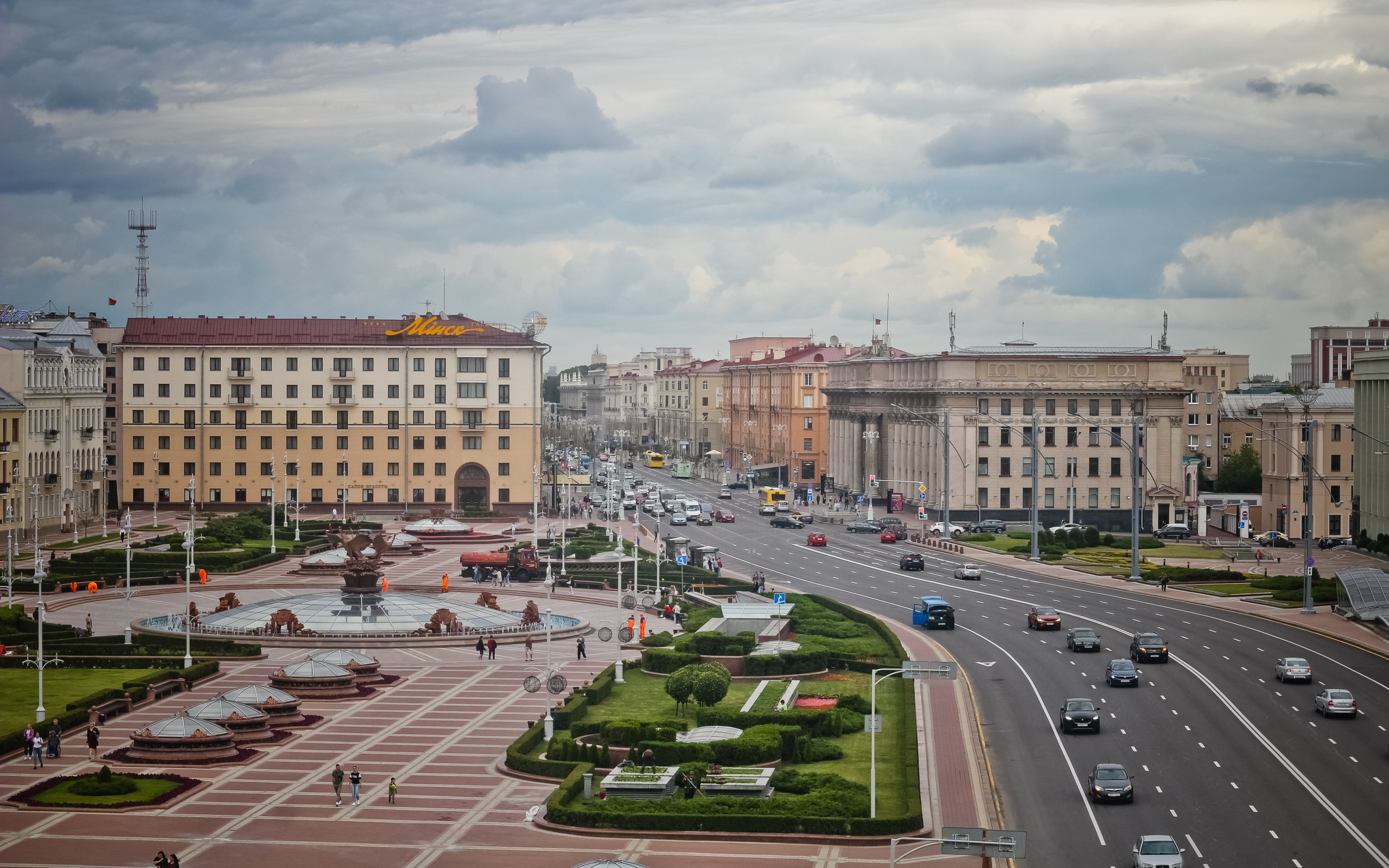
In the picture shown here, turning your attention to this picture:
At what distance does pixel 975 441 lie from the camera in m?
138

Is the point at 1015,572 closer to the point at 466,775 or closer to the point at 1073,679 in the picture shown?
the point at 1073,679

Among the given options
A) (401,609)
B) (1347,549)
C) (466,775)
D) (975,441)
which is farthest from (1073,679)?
(975,441)

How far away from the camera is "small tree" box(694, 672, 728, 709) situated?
181 feet

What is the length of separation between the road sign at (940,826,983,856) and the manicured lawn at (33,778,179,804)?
81.6 feet

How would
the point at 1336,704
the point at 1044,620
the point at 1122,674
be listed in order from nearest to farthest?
the point at 1336,704 < the point at 1122,674 < the point at 1044,620

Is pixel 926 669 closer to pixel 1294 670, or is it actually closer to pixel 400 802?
pixel 400 802

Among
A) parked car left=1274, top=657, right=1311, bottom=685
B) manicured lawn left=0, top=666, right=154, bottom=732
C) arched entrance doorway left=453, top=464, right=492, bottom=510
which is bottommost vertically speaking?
manicured lawn left=0, top=666, right=154, bottom=732

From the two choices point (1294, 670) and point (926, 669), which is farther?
point (1294, 670)

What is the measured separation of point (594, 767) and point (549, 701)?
10.3 metres

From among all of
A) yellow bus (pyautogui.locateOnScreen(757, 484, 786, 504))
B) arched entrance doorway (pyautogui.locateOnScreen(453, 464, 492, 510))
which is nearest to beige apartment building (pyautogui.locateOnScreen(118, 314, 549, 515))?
arched entrance doorway (pyautogui.locateOnScreen(453, 464, 492, 510))

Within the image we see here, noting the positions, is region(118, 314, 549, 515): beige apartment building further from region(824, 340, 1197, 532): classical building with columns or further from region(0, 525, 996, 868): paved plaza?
region(0, 525, 996, 868): paved plaza

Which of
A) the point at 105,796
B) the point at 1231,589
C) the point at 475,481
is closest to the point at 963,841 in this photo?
the point at 105,796

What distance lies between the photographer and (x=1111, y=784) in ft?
143

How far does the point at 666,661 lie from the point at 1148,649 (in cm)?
1971
